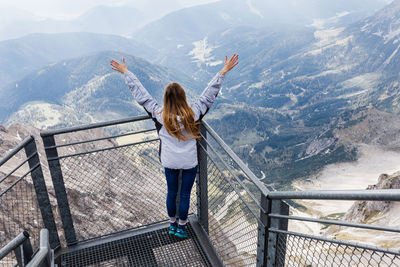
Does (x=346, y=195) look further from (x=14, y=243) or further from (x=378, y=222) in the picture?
(x=378, y=222)

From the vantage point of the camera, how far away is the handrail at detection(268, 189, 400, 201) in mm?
1962

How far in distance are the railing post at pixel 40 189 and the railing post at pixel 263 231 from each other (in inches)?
131

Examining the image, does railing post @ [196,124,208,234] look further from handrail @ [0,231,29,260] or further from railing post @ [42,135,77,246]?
handrail @ [0,231,29,260]

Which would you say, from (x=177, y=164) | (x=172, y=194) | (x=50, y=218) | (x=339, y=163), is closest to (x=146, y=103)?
(x=177, y=164)

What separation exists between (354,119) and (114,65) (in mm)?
199280

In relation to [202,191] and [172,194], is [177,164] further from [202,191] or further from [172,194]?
[202,191]

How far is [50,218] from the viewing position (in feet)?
16.6

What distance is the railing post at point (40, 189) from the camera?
4643mm

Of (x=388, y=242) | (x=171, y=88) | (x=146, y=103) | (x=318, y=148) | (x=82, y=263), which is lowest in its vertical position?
(x=318, y=148)

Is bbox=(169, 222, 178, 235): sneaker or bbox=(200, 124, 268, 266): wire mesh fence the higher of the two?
bbox=(200, 124, 268, 266): wire mesh fence

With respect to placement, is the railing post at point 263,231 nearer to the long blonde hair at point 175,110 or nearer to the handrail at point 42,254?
the long blonde hair at point 175,110

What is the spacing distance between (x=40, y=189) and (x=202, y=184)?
250 cm

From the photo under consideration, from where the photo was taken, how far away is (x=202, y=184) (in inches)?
214

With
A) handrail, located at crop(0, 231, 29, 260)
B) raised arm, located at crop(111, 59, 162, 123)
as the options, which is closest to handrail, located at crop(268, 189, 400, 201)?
handrail, located at crop(0, 231, 29, 260)
